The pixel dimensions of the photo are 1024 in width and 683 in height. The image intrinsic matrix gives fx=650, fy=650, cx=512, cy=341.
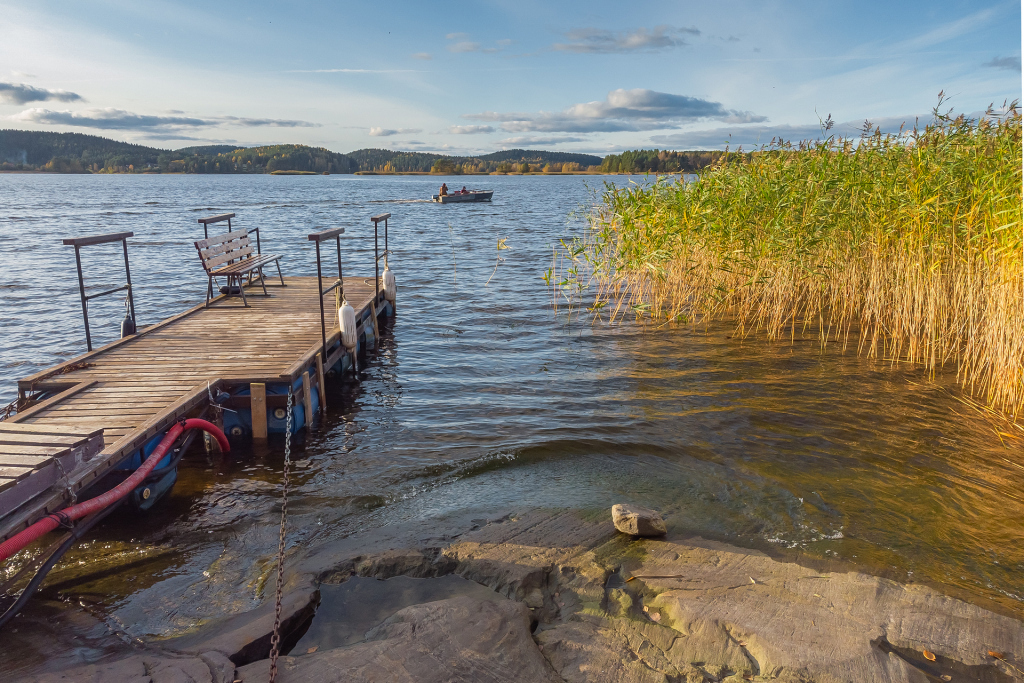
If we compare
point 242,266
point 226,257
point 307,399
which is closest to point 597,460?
point 307,399

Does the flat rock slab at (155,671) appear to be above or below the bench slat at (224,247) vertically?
below

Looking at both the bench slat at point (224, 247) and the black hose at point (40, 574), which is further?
the bench slat at point (224, 247)

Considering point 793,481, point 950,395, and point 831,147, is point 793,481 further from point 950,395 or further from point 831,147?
point 831,147

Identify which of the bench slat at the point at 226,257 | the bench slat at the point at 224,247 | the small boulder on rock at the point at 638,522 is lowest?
the small boulder on rock at the point at 638,522

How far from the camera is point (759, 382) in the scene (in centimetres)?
983

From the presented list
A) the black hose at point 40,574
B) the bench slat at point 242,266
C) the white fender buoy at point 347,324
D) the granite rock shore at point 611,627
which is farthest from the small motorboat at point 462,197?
the granite rock shore at point 611,627

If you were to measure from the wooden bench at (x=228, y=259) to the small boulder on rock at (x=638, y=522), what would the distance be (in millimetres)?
7731

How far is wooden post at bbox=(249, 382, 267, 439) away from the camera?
7418 millimetres

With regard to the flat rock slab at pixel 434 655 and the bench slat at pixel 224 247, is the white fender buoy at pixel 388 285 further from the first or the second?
the flat rock slab at pixel 434 655

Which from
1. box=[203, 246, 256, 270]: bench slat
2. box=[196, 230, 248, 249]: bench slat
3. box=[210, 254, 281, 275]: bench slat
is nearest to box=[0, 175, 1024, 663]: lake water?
box=[210, 254, 281, 275]: bench slat

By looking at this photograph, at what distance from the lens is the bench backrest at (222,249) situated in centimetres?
1046

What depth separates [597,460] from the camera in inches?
283

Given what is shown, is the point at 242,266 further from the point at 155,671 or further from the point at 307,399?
the point at 155,671

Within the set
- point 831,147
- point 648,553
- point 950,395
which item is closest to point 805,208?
point 831,147
